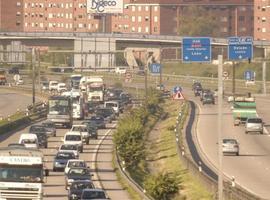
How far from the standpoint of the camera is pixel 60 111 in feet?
313

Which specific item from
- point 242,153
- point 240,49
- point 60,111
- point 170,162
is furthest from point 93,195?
point 60,111

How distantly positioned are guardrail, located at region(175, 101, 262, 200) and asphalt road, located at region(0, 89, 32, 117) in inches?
1207

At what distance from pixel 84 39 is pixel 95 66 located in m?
9.57

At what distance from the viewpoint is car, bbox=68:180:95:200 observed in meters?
46.1

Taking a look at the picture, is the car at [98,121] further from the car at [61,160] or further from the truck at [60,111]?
the car at [61,160]

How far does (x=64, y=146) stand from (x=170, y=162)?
6.06 meters

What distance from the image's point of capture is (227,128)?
95375mm

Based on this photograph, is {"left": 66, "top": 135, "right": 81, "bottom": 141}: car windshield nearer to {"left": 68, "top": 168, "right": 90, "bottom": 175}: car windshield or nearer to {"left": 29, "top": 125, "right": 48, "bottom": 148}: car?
{"left": 29, "top": 125, "right": 48, "bottom": 148}: car

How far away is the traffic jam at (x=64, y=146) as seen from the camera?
41.4 m

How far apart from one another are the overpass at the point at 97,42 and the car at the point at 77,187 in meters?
80.0

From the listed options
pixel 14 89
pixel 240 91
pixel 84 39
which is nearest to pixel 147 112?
pixel 84 39

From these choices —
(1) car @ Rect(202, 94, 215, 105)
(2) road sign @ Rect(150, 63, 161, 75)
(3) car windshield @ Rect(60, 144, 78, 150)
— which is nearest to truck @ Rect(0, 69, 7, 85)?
(1) car @ Rect(202, 94, 215, 105)

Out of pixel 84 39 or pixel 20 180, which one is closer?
pixel 20 180

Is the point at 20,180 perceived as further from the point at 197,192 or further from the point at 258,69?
the point at 258,69
